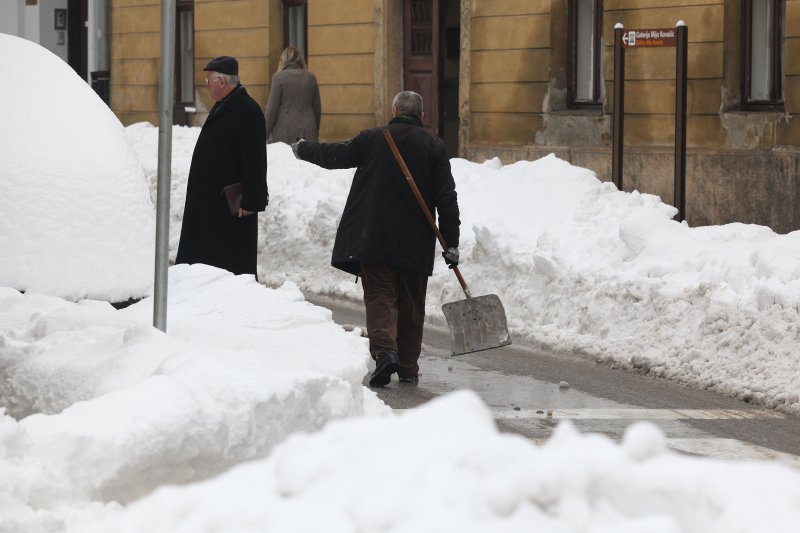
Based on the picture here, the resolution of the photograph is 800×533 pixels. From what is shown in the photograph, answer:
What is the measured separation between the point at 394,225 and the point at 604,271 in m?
2.91

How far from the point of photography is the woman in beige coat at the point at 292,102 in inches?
709

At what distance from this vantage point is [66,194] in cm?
711

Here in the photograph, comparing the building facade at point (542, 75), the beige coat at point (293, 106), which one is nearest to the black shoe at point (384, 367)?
the building facade at point (542, 75)

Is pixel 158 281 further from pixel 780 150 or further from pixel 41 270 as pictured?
pixel 780 150

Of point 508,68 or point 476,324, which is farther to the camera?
point 508,68

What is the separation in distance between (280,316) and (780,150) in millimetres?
9950

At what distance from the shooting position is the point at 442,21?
20719mm

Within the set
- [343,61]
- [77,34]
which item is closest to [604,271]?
[343,61]

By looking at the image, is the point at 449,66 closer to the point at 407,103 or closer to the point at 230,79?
the point at 407,103

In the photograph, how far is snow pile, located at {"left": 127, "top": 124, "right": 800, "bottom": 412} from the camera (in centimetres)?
985

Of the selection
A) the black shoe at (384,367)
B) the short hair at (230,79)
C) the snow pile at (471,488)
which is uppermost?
the short hair at (230,79)

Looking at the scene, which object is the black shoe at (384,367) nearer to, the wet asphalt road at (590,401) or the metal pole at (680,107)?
the wet asphalt road at (590,401)

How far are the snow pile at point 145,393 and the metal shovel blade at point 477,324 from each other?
2.42 metres

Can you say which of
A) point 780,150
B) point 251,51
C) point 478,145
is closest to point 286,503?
point 780,150
